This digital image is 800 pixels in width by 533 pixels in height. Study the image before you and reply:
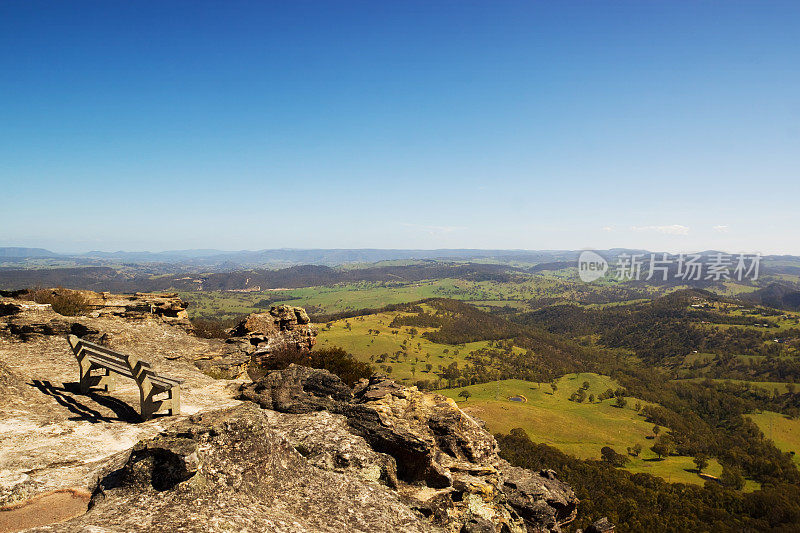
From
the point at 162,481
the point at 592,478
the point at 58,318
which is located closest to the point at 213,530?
the point at 162,481

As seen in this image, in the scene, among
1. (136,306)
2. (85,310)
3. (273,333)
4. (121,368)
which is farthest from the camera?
(273,333)

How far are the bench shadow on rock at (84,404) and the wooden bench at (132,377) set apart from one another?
1.39 ft

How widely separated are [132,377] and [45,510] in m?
5.95

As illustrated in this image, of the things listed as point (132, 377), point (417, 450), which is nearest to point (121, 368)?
point (132, 377)

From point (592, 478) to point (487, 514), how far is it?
343 ft

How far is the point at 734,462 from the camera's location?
139 meters

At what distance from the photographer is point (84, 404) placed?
1555 cm

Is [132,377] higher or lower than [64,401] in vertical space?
higher

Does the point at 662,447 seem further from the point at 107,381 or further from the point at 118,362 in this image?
the point at 118,362

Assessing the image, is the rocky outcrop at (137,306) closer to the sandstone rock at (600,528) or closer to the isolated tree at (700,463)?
the sandstone rock at (600,528)

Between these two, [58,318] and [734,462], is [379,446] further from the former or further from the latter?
[734,462]

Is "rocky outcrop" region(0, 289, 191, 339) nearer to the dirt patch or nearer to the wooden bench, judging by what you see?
the wooden bench

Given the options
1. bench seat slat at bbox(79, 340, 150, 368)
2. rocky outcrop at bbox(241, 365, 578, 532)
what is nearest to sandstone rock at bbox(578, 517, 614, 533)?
rocky outcrop at bbox(241, 365, 578, 532)

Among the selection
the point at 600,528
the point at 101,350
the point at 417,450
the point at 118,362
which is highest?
the point at 101,350
